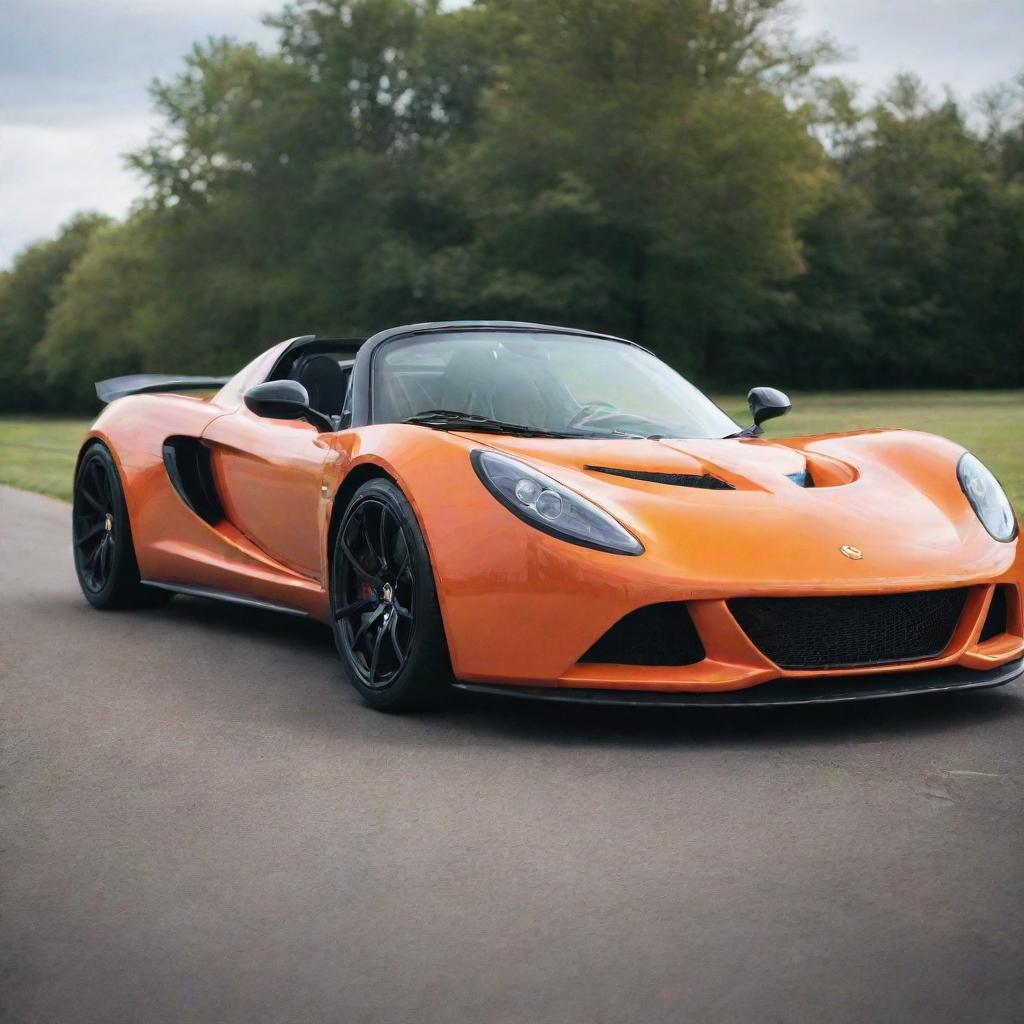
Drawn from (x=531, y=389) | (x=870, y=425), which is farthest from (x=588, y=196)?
(x=531, y=389)

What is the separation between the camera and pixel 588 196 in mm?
42156

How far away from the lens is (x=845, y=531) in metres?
4.25

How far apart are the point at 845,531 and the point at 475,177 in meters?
41.2

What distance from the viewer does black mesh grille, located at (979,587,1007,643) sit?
4453 millimetres

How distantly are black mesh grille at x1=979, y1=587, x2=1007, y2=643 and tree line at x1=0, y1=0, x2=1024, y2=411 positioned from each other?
125ft

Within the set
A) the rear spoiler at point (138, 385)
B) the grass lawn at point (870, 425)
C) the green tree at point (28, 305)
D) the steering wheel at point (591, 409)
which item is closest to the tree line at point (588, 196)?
the grass lawn at point (870, 425)

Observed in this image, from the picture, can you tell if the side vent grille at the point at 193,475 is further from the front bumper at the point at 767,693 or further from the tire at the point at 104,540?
the front bumper at the point at 767,693

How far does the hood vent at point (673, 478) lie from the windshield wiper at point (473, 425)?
424 mm

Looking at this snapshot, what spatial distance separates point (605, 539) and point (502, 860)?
1.13 metres

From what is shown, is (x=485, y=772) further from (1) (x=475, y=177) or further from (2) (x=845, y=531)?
(1) (x=475, y=177)

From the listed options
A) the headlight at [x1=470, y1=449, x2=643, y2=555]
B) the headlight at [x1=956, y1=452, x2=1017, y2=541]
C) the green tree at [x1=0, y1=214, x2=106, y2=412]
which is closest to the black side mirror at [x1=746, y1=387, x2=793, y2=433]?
the headlight at [x1=956, y1=452, x2=1017, y2=541]

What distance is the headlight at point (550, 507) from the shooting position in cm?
408

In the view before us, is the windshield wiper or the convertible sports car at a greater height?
the windshield wiper

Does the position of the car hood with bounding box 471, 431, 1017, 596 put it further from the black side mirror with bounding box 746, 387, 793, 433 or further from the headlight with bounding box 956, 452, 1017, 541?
the black side mirror with bounding box 746, 387, 793, 433
